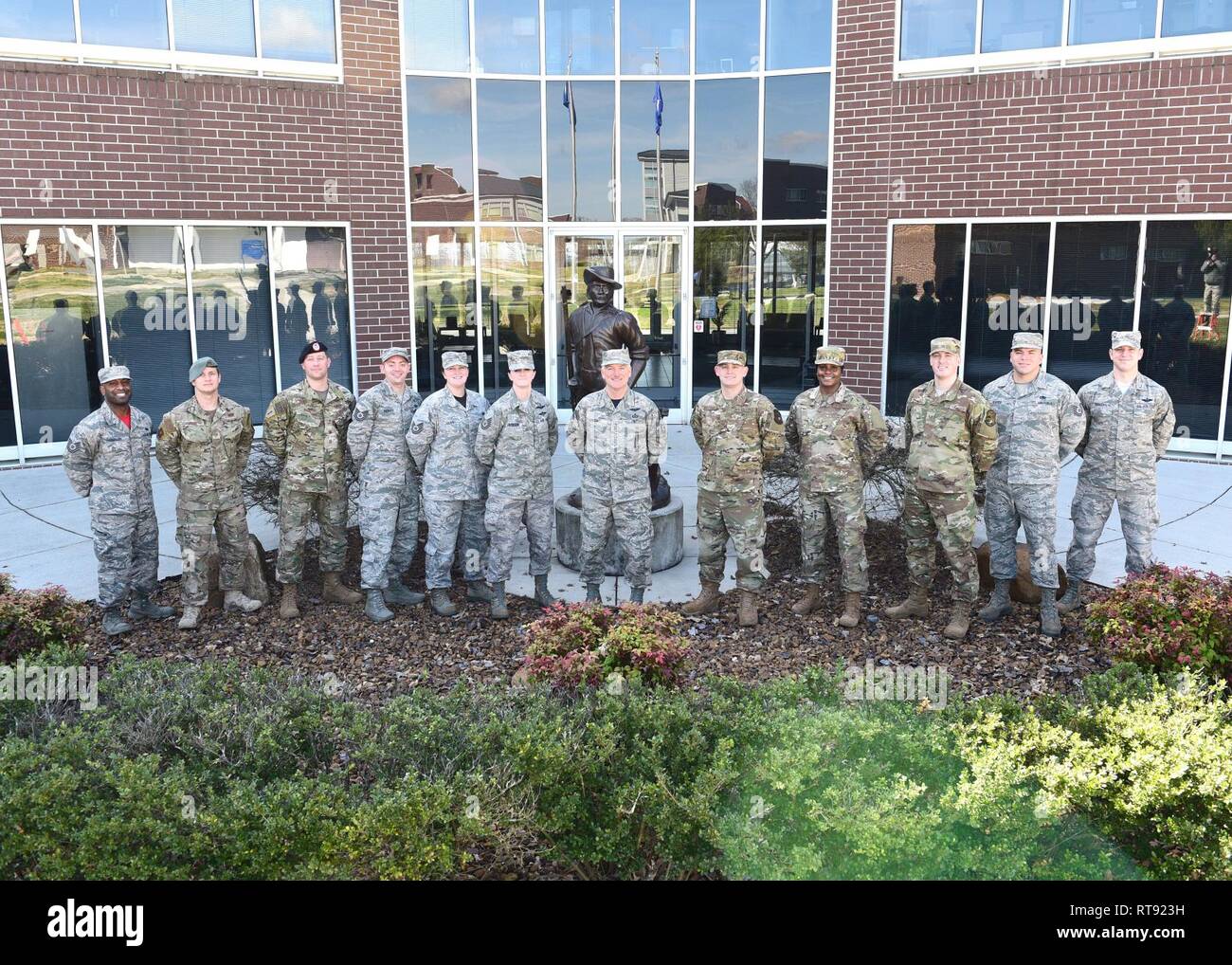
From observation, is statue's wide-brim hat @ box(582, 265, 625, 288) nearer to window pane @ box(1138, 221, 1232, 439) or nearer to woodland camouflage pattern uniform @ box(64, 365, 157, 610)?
woodland camouflage pattern uniform @ box(64, 365, 157, 610)

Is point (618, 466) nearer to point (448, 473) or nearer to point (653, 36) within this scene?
point (448, 473)

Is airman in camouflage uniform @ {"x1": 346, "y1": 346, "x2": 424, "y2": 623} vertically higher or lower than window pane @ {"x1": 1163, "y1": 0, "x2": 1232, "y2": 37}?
lower

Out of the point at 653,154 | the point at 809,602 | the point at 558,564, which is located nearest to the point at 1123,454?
the point at 809,602

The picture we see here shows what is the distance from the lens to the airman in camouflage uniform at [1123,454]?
6809mm

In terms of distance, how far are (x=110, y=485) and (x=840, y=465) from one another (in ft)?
15.8

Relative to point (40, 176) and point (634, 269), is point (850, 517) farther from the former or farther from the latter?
point (40, 176)

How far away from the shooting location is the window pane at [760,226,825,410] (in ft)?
44.2

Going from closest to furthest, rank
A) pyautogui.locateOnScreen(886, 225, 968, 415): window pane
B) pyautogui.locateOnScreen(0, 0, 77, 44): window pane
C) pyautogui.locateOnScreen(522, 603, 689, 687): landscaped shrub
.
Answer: pyautogui.locateOnScreen(522, 603, 689, 687): landscaped shrub → pyautogui.locateOnScreen(0, 0, 77, 44): window pane → pyautogui.locateOnScreen(886, 225, 968, 415): window pane

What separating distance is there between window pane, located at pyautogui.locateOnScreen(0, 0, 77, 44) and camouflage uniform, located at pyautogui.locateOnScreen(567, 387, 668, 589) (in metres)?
8.59

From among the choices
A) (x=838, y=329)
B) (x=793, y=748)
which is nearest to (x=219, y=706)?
(x=793, y=748)

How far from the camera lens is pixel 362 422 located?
7.05 m

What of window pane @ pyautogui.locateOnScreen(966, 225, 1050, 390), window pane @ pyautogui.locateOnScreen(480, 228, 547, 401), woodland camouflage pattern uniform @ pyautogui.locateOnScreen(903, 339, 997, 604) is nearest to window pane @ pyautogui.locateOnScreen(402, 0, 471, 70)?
window pane @ pyautogui.locateOnScreen(480, 228, 547, 401)

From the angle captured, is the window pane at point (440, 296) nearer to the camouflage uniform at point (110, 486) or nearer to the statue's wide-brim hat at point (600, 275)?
the statue's wide-brim hat at point (600, 275)

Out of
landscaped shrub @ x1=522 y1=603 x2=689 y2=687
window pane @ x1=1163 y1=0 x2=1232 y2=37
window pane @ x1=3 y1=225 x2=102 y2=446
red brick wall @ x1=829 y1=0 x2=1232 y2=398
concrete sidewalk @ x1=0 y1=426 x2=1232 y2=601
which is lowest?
concrete sidewalk @ x1=0 y1=426 x2=1232 y2=601
